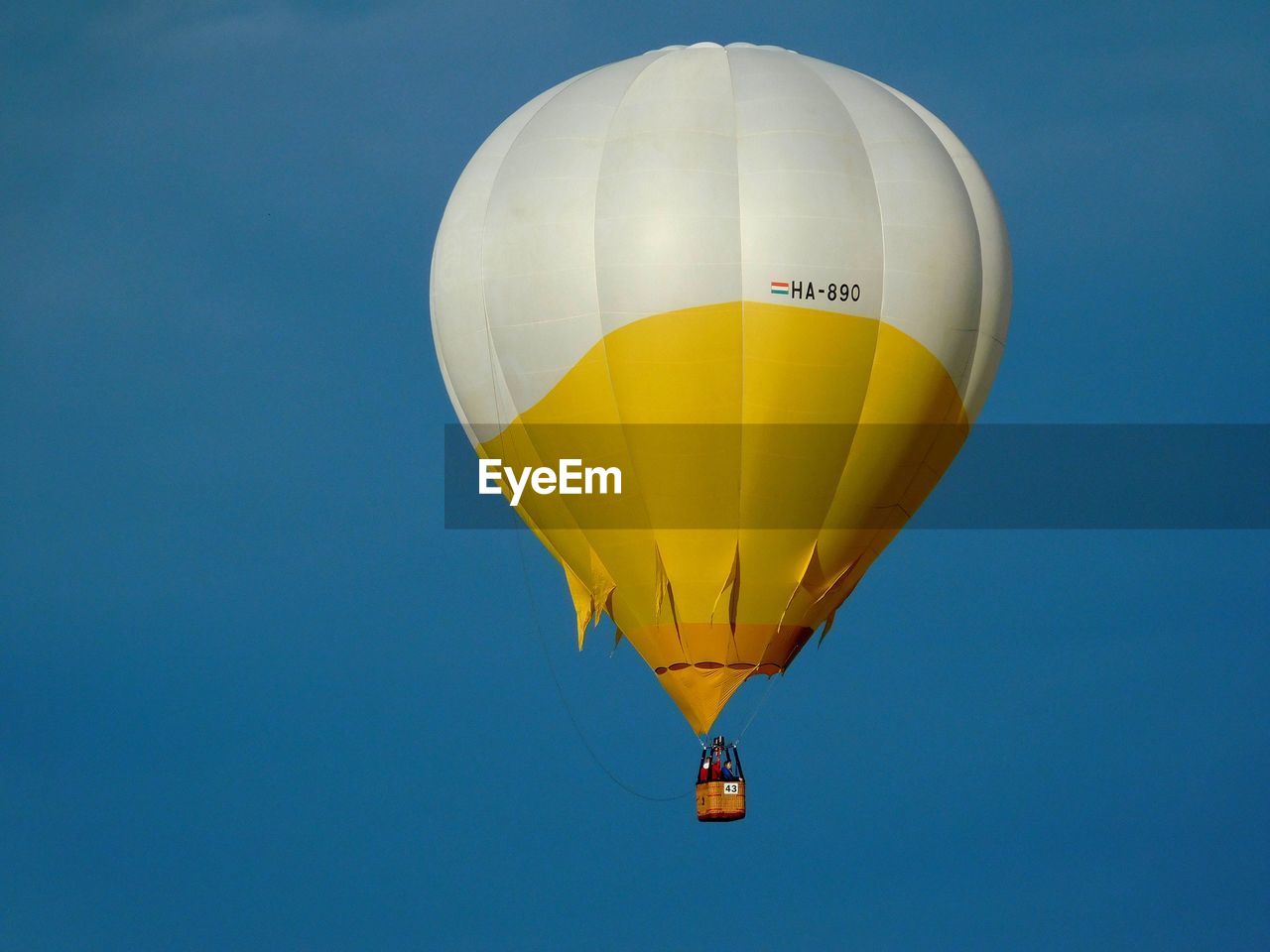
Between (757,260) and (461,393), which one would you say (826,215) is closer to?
(757,260)

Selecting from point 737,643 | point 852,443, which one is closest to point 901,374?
point 852,443

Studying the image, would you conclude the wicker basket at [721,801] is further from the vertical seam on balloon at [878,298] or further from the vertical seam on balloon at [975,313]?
the vertical seam on balloon at [975,313]

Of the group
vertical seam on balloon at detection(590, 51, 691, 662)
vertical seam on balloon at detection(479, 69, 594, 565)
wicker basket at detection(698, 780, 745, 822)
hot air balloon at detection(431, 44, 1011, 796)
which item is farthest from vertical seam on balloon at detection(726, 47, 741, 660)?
vertical seam on balloon at detection(479, 69, 594, 565)

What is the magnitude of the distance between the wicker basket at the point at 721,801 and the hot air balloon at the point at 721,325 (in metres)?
1.08

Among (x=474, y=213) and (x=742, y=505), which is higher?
(x=474, y=213)

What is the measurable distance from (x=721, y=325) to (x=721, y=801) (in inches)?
259

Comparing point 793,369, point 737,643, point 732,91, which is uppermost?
point 732,91

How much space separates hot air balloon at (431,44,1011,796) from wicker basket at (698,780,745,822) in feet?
3.54

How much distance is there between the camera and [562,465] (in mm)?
49344

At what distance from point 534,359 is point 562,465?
156cm

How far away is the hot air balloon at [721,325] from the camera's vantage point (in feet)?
158

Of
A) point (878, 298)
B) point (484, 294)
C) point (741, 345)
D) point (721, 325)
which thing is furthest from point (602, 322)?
point (878, 298)

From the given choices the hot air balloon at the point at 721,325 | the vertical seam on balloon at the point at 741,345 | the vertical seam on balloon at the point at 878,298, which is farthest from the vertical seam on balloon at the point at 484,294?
the vertical seam on balloon at the point at 878,298

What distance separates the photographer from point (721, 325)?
48.0 meters
